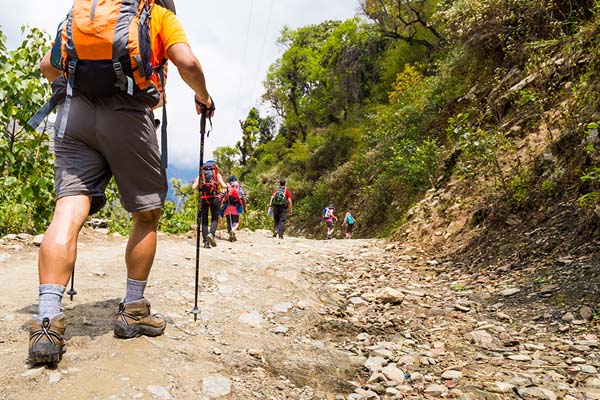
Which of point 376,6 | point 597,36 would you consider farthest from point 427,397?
point 376,6

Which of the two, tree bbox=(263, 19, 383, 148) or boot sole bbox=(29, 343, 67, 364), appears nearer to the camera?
boot sole bbox=(29, 343, 67, 364)

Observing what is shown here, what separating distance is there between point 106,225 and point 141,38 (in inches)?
286

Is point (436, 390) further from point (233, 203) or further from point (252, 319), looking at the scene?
point (233, 203)

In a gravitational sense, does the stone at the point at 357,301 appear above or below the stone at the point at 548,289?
below

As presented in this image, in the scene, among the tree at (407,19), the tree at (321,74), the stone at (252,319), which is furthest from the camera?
the tree at (321,74)

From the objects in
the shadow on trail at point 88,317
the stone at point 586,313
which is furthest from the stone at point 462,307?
the shadow on trail at point 88,317

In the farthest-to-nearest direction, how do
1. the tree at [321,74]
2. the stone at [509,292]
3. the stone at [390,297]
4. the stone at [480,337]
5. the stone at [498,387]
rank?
the tree at [321,74], the stone at [390,297], the stone at [509,292], the stone at [480,337], the stone at [498,387]

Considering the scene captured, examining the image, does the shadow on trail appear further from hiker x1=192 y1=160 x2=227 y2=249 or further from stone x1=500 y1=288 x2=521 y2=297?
hiker x1=192 y1=160 x2=227 y2=249

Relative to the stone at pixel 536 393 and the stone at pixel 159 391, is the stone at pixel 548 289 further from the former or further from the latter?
the stone at pixel 159 391

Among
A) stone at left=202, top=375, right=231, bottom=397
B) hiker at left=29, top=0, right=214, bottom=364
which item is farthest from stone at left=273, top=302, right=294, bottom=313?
stone at left=202, top=375, right=231, bottom=397

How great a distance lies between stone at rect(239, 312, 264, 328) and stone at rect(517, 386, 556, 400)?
2006 mm

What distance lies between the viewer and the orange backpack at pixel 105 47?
236 centimetres

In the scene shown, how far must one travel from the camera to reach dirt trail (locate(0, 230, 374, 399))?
2.16 metres

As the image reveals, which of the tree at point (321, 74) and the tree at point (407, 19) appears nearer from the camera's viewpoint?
the tree at point (407, 19)
